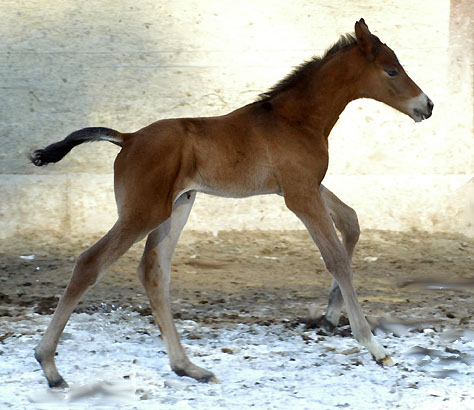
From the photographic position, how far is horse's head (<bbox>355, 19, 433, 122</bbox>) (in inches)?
164

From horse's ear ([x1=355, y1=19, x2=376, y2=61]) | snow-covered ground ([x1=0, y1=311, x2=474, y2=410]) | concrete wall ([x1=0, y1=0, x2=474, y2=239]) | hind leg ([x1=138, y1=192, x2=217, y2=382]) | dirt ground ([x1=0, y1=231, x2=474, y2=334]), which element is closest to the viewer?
snow-covered ground ([x1=0, y1=311, x2=474, y2=410])

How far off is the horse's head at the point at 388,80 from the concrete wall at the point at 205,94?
3423 mm

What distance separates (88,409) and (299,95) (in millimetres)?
1833

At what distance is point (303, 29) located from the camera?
7.76 meters

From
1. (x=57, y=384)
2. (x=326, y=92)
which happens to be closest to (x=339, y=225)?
(x=326, y=92)

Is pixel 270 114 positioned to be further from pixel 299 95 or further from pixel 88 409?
pixel 88 409

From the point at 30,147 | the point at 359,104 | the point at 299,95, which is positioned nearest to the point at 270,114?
the point at 299,95

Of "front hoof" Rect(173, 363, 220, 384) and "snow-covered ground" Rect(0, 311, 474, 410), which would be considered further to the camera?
"front hoof" Rect(173, 363, 220, 384)

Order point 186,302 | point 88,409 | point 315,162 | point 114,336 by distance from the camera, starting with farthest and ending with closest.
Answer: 1. point 186,302
2. point 114,336
3. point 315,162
4. point 88,409

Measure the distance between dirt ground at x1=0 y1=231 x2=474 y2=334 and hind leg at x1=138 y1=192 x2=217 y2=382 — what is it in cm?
106

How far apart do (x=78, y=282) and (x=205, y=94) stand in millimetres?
4454

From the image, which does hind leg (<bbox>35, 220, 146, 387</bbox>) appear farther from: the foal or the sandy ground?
the sandy ground

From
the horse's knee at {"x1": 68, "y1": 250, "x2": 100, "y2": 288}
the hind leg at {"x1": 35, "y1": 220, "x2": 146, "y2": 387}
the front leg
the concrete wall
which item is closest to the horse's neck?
the front leg

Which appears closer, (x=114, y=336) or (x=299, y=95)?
(x=299, y=95)
